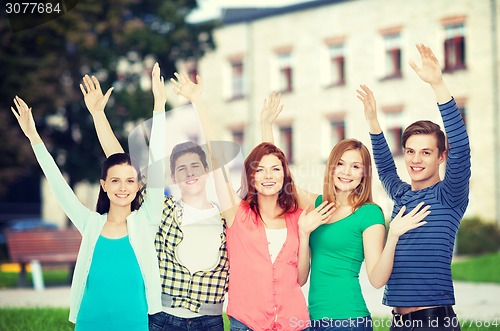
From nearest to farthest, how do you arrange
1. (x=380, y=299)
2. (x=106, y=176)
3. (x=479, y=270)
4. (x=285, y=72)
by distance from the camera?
(x=106, y=176) < (x=380, y=299) < (x=479, y=270) < (x=285, y=72)

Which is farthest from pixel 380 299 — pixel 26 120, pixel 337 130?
pixel 337 130

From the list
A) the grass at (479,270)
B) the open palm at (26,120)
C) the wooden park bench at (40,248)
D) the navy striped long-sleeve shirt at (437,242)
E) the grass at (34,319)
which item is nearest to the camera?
the navy striped long-sleeve shirt at (437,242)

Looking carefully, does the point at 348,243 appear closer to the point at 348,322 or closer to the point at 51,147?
the point at 348,322

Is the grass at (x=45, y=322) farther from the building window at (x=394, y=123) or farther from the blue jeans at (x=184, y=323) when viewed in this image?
the building window at (x=394, y=123)

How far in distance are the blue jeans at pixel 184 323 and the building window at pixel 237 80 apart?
2643cm

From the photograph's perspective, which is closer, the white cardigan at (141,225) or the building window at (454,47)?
the white cardigan at (141,225)

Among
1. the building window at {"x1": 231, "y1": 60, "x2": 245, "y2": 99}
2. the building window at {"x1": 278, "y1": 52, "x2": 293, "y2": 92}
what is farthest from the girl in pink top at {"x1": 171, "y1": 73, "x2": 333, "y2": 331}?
the building window at {"x1": 231, "y1": 60, "x2": 245, "y2": 99}

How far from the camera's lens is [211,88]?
32.0m

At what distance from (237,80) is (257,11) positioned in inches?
104

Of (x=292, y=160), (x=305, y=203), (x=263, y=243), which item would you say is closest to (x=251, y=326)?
(x=263, y=243)

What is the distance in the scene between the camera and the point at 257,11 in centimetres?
3031

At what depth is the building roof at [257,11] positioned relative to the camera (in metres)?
28.8

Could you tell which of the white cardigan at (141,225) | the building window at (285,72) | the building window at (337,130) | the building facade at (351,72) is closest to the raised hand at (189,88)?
the white cardigan at (141,225)

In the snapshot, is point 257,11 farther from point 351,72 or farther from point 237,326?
point 237,326
